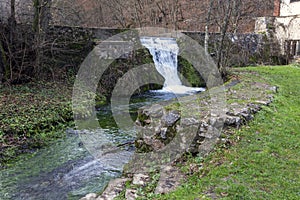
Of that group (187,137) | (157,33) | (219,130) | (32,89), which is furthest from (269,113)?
(157,33)

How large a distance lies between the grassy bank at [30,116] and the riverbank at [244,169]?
9.60ft

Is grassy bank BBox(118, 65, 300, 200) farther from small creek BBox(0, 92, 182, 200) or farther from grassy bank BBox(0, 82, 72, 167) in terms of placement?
grassy bank BBox(0, 82, 72, 167)

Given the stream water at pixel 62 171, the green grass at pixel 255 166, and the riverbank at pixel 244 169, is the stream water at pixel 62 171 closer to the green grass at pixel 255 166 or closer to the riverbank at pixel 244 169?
the riverbank at pixel 244 169

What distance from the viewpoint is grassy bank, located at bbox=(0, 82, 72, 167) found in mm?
5947

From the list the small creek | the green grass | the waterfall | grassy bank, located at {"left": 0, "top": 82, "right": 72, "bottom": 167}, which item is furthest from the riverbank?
the waterfall

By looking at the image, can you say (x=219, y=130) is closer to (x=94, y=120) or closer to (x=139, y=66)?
(x=94, y=120)

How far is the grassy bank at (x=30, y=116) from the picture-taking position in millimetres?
5947

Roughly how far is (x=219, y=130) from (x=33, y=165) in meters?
3.37

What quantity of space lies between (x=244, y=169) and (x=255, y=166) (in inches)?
6.4

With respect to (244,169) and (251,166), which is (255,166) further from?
(244,169)

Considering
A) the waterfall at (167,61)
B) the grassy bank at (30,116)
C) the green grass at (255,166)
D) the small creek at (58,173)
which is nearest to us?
the green grass at (255,166)

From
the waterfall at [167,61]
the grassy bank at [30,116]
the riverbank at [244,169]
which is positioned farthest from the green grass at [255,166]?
the waterfall at [167,61]

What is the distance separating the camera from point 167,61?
1253cm

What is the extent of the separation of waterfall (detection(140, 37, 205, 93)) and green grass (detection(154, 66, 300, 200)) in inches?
267
